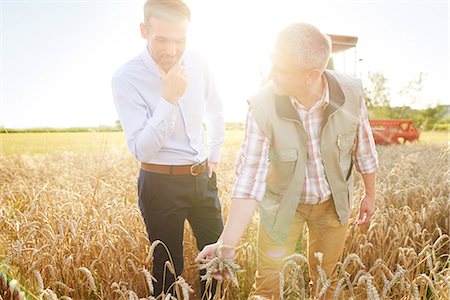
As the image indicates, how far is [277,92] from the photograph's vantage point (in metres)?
1.88

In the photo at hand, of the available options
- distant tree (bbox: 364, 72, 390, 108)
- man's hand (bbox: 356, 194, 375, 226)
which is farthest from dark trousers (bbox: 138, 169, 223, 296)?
distant tree (bbox: 364, 72, 390, 108)

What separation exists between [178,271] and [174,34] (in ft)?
4.34

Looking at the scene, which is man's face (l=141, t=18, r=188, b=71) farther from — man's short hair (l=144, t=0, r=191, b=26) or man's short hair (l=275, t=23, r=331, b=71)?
man's short hair (l=275, t=23, r=331, b=71)

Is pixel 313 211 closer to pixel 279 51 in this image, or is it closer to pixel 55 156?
pixel 279 51

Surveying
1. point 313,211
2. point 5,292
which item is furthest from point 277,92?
point 5,292

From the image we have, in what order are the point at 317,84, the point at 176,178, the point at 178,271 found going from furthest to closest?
the point at 178,271
the point at 176,178
the point at 317,84

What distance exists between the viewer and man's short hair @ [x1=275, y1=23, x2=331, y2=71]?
5.76ft

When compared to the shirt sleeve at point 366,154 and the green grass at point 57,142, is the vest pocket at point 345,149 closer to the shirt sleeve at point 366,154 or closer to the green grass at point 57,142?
the shirt sleeve at point 366,154

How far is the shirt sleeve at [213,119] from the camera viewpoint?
262cm

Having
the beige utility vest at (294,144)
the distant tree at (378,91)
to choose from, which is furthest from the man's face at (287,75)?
the distant tree at (378,91)

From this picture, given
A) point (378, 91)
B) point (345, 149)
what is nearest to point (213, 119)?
point (345, 149)

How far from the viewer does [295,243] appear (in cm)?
227

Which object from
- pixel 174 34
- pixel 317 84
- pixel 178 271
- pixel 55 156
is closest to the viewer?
pixel 317 84

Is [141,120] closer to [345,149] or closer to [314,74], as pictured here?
[314,74]
